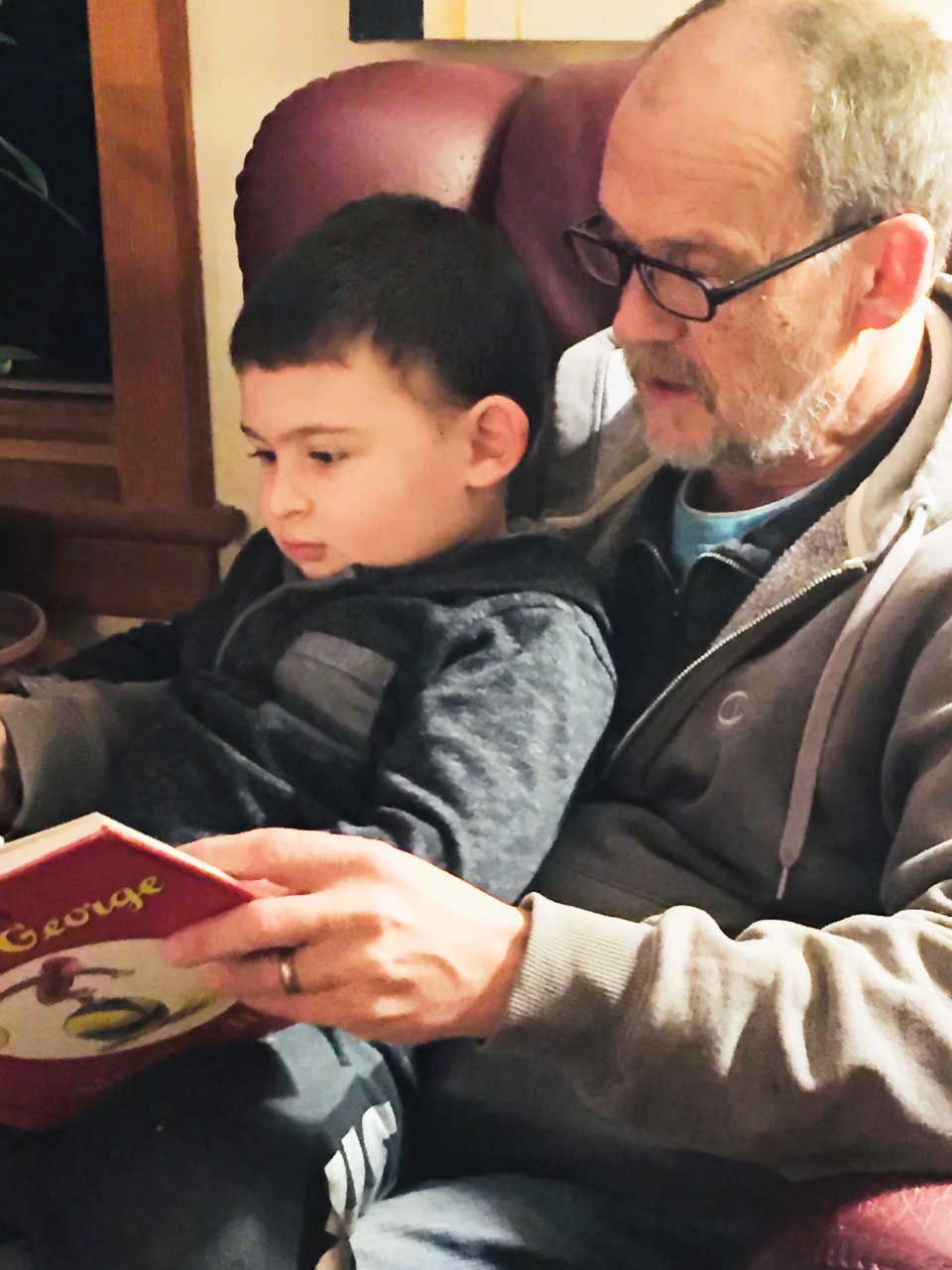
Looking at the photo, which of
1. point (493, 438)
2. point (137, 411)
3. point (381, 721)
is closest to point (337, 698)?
point (381, 721)

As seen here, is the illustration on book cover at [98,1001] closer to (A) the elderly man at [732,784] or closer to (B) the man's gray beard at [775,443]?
(A) the elderly man at [732,784]

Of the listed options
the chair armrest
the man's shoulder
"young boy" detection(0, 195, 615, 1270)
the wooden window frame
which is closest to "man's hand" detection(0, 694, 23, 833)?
"young boy" detection(0, 195, 615, 1270)

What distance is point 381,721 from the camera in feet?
3.40

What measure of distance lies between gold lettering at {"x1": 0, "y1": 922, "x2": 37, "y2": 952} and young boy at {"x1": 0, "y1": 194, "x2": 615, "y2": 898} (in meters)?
0.27

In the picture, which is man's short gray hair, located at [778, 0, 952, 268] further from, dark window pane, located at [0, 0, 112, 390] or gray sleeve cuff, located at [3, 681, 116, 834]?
dark window pane, located at [0, 0, 112, 390]

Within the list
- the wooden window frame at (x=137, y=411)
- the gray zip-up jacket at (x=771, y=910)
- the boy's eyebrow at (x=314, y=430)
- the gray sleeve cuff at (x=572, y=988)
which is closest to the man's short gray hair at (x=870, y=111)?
the gray zip-up jacket at (x=771, y=910)

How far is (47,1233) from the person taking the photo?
880mm

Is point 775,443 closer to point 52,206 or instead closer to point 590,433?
point 590,433

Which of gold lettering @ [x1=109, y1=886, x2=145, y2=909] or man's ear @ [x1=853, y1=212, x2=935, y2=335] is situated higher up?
man's ear @ [x1=853, y1=212, x2=935, y2=335]

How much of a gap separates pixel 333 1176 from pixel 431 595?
0.44 meters

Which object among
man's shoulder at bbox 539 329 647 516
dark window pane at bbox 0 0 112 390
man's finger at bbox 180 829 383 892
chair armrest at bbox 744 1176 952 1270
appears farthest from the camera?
dark window pane at bbox 0 0 112 390

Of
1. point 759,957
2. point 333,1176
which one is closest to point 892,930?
point 759,957

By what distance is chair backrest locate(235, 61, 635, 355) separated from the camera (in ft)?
4.48

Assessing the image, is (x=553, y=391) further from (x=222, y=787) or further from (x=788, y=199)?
(x=222, y=787)
